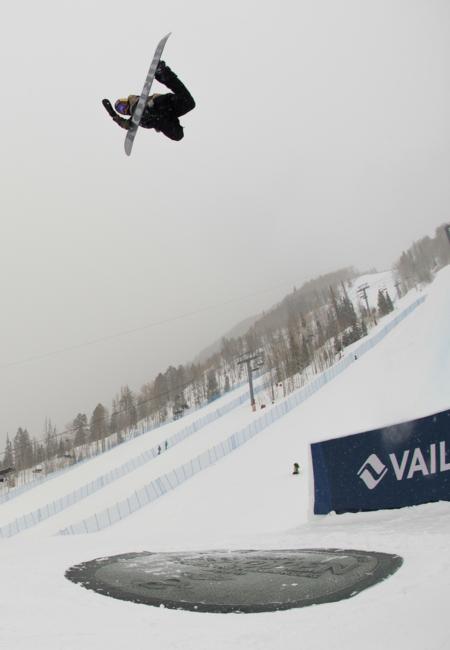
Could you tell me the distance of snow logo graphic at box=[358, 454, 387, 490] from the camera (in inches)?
342

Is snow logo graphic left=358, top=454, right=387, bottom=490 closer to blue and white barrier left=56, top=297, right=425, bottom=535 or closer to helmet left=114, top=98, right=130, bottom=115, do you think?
helmet left=114, top=98, right=130, bottom=115

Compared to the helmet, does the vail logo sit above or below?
below

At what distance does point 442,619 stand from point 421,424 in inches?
231

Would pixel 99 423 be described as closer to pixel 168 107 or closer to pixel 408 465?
pixel 408 465

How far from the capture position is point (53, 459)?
111938 mm

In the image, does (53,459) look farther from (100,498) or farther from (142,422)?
(100,498)

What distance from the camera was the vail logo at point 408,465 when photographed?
25.9ft

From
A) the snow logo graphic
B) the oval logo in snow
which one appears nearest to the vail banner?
the snow logo graphic

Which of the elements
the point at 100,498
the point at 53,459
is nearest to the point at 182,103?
the point at 100,498

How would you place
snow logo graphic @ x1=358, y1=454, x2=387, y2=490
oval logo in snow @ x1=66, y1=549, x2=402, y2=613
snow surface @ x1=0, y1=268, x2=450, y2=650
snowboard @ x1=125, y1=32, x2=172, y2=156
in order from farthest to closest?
snow logo graphic @ x1=358, y1=454, x2=387, y2=490, snowboard @ x1=125, y1=32, x2=172, y2=156, oval logo in snow @ x1=66, y1=549, x2=402, y2=613, snow surface @ x1=0, y1=268, x2=450, y2=650

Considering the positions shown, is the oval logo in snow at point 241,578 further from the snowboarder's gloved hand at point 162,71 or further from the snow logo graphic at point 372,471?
the snowboarder's gloved hand at point 162,71

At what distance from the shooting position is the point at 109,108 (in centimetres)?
677

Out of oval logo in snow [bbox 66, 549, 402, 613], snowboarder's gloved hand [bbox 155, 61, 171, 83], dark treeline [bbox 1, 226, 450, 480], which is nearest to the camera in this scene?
oval logo in snow [bbox 66, 549, 402, 613]

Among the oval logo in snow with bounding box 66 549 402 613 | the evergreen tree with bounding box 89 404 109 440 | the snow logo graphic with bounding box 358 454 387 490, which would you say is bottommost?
the evergreen tree with bounding box 89 404 109 440
